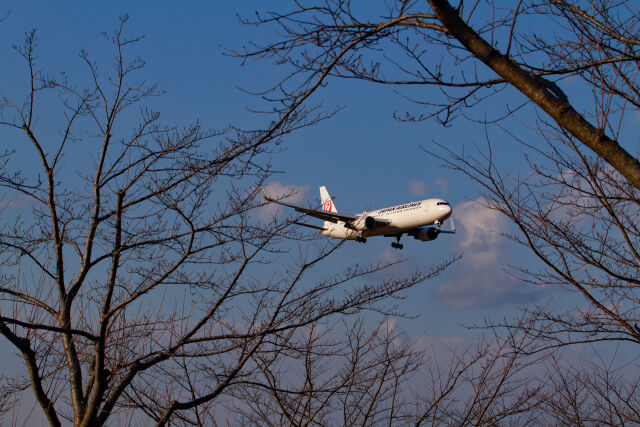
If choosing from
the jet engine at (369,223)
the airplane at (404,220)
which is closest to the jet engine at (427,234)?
the airplane at (404,220)

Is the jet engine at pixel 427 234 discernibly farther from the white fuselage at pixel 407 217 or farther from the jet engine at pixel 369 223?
the jet engine at pixel 369 223

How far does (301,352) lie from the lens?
7703 millimetres

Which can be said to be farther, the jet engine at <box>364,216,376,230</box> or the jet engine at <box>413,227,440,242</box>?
the jet engine at <box>413,227,440,242</box>

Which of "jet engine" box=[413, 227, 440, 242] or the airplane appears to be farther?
"jet engine" box=[413, 227, 440, 242]

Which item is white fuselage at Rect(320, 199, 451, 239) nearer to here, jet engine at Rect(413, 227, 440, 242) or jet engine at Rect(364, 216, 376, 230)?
jet engine at Rect(364, 216, 376, 230)

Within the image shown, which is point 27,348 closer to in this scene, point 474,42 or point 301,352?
point 301,352

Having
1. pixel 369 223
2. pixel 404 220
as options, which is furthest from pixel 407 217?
pixel 369 223

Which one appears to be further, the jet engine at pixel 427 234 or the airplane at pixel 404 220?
the jet engine at pixel 427 234

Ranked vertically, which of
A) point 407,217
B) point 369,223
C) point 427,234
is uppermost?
point 407,217

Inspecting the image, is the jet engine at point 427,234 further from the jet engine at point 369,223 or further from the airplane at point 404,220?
the jet engine at point 369,223

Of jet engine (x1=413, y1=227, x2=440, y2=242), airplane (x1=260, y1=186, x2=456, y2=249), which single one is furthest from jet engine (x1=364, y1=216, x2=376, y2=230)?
jet engine (x1=413, y1=227, x2=440, y2=242)

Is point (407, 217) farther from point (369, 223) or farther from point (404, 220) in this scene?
point (369, 223)

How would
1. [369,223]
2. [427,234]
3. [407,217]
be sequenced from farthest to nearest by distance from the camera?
[427,234] < [407,217] < [369,223]

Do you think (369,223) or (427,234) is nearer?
(369,223)
